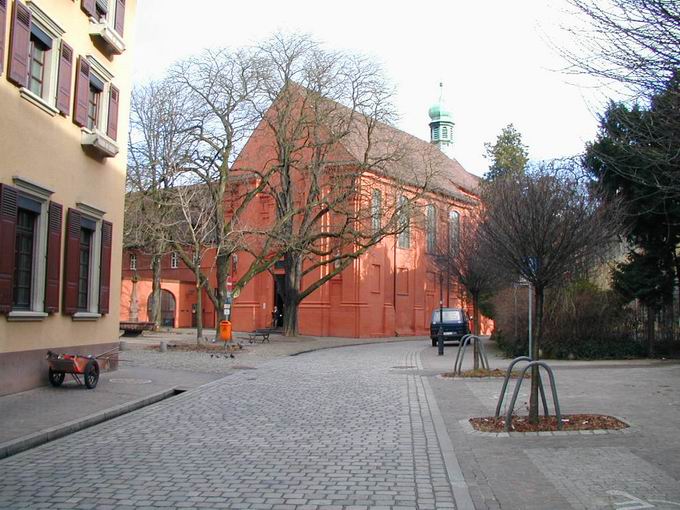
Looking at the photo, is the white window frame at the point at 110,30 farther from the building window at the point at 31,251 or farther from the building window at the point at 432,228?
the building window at the point at 432,228

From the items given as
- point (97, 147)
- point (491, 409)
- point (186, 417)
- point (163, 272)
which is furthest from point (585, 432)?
point (163, 272)

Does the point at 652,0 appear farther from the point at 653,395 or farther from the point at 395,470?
the point at 653,395

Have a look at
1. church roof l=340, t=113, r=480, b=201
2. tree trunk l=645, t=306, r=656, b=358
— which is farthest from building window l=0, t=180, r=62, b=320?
church roof l=340, t=113, r=480, b=201

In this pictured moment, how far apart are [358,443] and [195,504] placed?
3.37 metres

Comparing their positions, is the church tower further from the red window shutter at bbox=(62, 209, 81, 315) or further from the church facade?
the red window shutter at bbox=(62, 209, 81, 315)

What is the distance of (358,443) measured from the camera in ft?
29.9

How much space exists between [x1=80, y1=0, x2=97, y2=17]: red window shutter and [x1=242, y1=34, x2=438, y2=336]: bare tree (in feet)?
52.6

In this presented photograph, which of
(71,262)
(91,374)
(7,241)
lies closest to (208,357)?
(71,262)

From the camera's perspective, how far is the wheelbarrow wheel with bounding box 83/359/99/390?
13750 millimetres

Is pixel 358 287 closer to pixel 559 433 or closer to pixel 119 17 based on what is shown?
pixel 119 17

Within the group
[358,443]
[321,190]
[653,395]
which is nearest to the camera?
[358,443]

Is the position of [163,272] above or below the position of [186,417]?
above

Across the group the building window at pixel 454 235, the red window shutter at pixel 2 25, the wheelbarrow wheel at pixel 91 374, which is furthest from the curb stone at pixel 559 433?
the building window at pixel 454 235

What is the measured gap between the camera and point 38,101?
1332 cm
